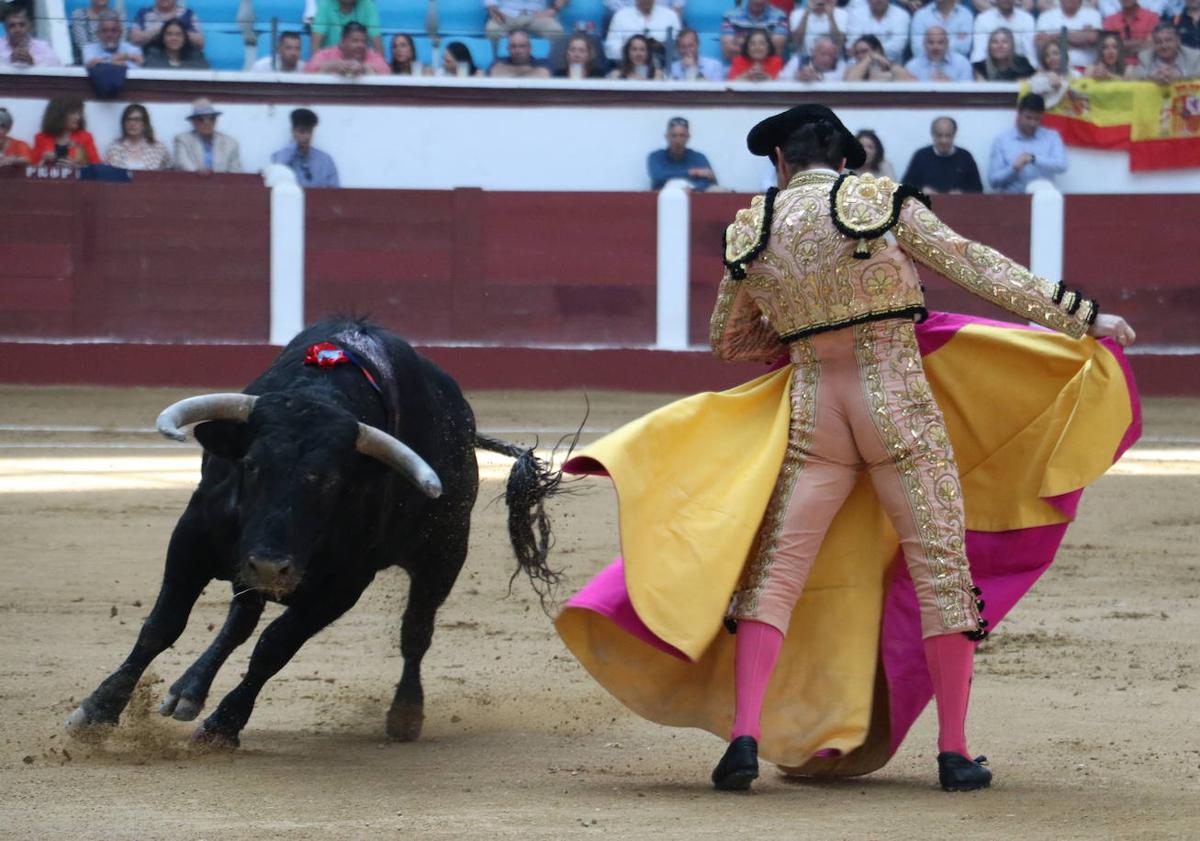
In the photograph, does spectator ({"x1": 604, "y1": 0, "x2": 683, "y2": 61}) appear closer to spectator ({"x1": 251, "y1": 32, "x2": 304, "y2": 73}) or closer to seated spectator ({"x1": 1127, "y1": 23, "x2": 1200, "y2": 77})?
spectator ({"x1": 251, "y1": 32, "x2": 304, "y2": 73})

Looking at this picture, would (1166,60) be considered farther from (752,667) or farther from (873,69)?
(752,667)

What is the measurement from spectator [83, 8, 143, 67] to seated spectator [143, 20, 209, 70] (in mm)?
67

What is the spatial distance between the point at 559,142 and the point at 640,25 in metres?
0.80

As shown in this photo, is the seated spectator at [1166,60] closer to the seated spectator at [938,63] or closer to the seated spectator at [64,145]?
the seated spectator at [938,63]

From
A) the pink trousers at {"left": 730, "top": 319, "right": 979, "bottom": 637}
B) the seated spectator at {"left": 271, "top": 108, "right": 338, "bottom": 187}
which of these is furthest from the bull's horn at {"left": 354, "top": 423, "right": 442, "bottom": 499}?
the seated spectator at {"left": 271, "top": 108, "right": 338, "bottom": 187}

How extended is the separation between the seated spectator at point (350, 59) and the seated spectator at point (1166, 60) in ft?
13.4

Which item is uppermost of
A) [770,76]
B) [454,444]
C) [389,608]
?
[770,76]

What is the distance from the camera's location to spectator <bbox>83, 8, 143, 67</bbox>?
31.4 feet

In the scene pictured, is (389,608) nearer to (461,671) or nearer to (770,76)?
(461,671)

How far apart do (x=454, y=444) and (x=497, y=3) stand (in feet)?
21.7

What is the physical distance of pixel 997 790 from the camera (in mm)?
2930

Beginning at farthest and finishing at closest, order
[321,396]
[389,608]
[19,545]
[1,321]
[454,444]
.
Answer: [1,321], [19,545], [389,608], [454,444], [321,396]

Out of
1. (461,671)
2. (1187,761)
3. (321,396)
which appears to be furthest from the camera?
(461,671)

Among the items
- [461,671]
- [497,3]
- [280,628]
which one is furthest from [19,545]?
[497,3]
